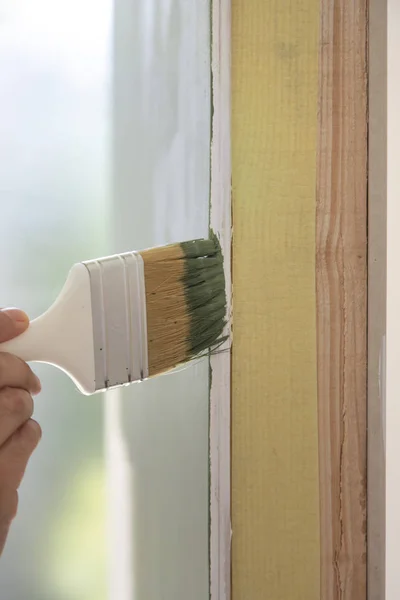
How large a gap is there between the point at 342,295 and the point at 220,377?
0.17 meters

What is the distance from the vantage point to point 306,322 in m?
0.72

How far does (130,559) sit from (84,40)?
2.04 ft

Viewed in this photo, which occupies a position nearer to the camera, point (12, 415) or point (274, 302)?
point (12, 415)

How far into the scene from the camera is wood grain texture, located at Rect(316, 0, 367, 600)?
69cm

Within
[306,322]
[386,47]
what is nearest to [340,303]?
[306,322]

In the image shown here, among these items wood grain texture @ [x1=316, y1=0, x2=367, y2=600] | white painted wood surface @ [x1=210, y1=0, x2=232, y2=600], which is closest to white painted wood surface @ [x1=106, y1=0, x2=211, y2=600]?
white painted wood surface @ [x1=210, y1=0, x2=232, y2=600]

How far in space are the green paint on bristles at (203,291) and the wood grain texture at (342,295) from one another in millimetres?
145

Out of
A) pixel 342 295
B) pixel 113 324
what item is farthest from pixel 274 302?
pixel 113 324

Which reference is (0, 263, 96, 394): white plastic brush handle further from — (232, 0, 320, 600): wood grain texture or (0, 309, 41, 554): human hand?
(232, 0, 320, 600): wood grain texture

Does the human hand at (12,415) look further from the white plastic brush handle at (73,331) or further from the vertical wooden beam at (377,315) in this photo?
the vertical wooden beam at (377,315)

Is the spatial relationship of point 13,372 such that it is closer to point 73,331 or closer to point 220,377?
point 73,331

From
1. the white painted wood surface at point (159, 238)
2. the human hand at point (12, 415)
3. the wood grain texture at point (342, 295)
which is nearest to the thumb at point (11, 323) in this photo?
the human hand at point (12, 415)

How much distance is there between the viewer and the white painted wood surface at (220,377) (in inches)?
28.0

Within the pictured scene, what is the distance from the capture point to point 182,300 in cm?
59
